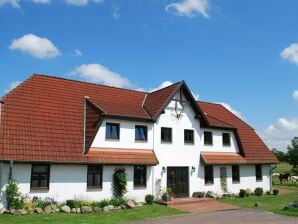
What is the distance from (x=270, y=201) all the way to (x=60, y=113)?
1763 cm

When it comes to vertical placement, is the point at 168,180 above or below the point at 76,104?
below

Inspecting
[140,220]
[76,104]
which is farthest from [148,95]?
[140,220]

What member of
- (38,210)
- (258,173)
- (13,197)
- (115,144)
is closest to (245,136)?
(258,173)

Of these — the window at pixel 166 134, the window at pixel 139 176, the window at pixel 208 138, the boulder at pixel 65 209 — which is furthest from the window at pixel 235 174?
the boulder at pixel 65 209

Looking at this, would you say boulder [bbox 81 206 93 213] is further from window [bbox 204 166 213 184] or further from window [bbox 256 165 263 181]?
window [bbox 256 165 263 181]

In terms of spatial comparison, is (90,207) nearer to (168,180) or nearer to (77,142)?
(77,142)

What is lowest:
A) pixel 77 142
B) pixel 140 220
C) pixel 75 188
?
pixel 140 220

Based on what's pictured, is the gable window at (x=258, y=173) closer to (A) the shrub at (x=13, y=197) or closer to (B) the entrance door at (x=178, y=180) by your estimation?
(B) the entrance door at (x=178, y=180)

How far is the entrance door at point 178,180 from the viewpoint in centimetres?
2898

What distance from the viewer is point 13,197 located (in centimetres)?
2123

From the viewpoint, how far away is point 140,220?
67.7 ft

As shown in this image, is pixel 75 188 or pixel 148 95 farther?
pixel 148 95

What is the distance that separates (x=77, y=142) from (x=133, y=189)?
530cm

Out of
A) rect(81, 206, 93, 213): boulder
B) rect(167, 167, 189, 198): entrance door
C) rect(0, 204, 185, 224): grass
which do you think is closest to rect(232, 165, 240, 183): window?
rect(167, 167, 189, 198): entrance door
